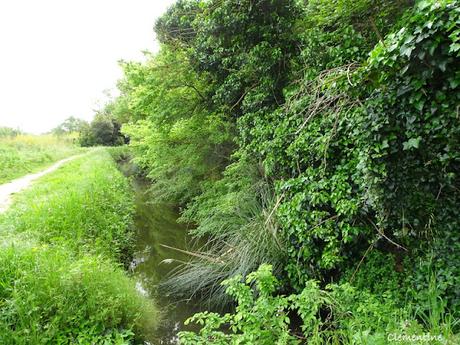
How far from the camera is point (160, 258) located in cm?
610

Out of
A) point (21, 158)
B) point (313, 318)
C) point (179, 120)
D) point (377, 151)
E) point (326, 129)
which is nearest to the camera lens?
point (313, 318)

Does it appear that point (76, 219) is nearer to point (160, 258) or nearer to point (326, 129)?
point (160, 258)

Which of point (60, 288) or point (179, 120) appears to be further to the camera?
point (179, 120)

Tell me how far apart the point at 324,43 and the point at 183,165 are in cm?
520

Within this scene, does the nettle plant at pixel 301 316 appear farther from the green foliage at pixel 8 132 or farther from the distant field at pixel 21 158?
the green foliage at pixel 8 132

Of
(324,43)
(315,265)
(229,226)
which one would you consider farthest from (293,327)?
(324,43)

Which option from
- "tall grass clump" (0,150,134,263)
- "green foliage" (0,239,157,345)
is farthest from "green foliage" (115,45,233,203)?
"green foliage" (0,239,157,345)

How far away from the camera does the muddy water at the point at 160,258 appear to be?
4054mm

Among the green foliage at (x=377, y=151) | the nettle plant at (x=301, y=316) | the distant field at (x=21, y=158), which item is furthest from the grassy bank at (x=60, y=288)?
the distant field at (x=21, y=158)

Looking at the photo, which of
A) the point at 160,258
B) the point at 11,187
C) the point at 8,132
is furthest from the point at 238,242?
the point at 8,132

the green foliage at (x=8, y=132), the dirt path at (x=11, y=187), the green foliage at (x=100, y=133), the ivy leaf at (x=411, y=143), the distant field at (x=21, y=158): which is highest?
the green foliage at (x=8, y=132)

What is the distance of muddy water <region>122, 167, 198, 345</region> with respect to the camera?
405cm

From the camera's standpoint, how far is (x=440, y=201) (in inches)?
105

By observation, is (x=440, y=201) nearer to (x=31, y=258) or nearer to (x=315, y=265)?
(x=315, y=265)
